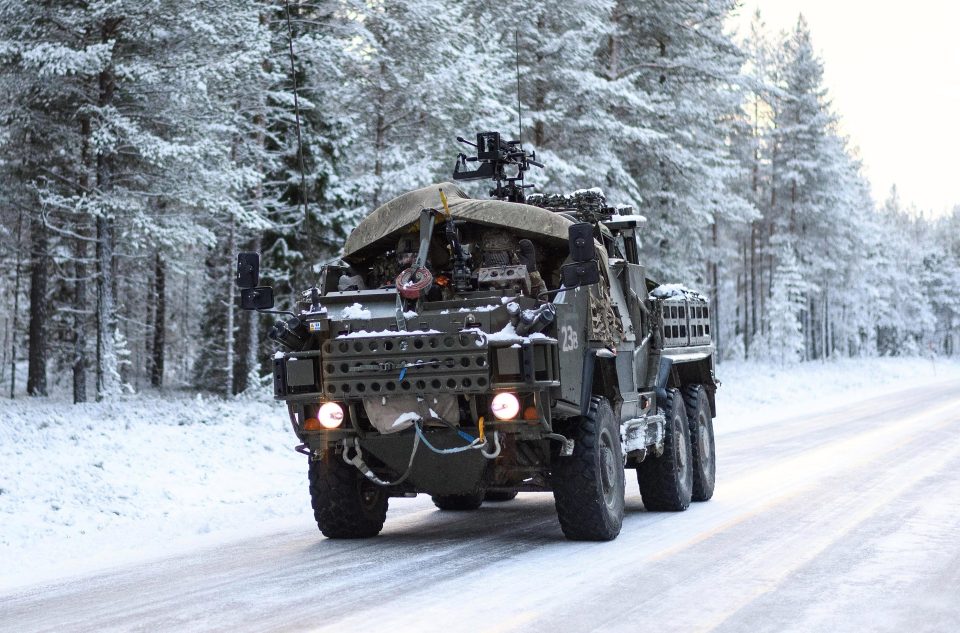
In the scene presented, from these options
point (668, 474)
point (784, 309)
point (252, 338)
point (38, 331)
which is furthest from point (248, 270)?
point (784, 309)

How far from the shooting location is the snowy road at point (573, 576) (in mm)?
6492

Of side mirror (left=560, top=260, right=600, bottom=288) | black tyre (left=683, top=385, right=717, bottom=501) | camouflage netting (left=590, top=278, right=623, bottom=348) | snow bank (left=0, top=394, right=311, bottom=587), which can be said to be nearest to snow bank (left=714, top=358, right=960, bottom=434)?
black tyre (left=683, top=385, right=717, bottom=501)

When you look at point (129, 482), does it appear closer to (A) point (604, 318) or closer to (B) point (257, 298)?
(B) point (257, 298)

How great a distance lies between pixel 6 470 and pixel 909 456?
11.8 metres

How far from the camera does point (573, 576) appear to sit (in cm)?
779

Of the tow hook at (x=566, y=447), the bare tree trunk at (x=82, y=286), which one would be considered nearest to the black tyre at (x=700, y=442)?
the tow hook at (x=566, y=447)

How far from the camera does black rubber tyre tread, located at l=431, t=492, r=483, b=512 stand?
12.1m

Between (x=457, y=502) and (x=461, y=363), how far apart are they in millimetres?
3945

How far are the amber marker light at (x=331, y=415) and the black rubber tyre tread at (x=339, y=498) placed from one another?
584mm

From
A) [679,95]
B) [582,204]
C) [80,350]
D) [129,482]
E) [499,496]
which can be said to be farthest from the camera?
[679,95]

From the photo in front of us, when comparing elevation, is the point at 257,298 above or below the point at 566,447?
above

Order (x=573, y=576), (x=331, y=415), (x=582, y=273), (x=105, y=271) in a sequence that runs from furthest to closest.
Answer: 1. (x=105, y=271)
2. (x=331, y=415)
3. (x=582, y=273)
4. (x=573, y=576)

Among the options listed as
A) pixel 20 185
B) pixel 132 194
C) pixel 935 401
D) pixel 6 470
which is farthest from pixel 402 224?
pixel 935 401

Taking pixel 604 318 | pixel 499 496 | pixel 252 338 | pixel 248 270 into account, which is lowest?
pixel 499 496
